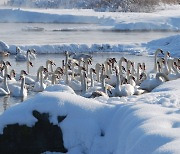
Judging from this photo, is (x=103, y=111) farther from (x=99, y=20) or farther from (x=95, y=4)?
(x=95, y=4)

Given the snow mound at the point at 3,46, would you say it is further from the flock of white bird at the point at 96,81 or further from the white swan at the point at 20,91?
the white swan at the point at 20,91

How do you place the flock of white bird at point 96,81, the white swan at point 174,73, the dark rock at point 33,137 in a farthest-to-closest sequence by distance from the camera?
the white swan at point 174,73 → the flock of white bird at point 96,81 → the dark rock at point 33,137

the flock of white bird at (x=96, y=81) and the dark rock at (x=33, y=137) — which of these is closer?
the dark rock at (x=33, y=137)

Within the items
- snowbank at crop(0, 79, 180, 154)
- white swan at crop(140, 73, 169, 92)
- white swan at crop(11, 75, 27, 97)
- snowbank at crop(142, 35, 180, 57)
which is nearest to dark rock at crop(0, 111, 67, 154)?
snowbank at crop(0, 79, 180, 154)

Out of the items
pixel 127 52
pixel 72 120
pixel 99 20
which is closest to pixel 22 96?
pixel 72 120

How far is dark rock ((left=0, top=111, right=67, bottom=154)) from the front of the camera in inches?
387

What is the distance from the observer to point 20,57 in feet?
85.0

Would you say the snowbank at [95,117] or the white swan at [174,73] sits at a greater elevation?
the snowbank at [95,117]

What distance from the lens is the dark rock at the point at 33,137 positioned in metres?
9.83

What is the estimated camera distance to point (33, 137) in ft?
32.4

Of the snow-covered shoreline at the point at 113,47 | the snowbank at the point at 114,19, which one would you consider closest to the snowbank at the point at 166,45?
the snow-covered shoreline at the point at 113,47

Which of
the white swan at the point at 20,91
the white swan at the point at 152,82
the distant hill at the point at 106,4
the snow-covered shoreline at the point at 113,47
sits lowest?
the snow-covered shoreline at the point at 113,47

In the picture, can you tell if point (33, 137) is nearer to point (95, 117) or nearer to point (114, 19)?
Result: point (95, 117)

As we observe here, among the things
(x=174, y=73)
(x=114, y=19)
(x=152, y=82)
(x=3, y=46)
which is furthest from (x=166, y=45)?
(x=114, y=19)
